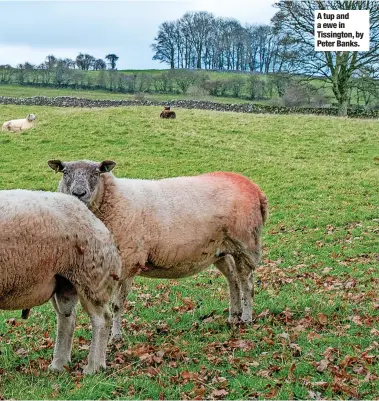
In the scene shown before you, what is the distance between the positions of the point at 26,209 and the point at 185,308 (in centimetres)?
399

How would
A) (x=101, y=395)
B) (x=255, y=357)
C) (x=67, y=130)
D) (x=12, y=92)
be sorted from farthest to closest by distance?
(x=12, y=92), (x=67, y=130), (x=255, y=357), (x=101, y=395)

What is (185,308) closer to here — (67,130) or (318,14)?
(67,130)

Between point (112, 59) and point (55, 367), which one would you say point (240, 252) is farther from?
point (112, 59)

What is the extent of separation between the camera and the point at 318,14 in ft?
113

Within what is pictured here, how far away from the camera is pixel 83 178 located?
740cm

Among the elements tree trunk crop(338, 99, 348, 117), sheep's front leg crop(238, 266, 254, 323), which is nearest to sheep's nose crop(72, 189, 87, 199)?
sheep's front leg crop(238, 266, 254, 323)

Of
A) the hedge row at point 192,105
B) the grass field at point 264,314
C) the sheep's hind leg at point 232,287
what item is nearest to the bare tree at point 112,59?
the hedge row at point 192,105

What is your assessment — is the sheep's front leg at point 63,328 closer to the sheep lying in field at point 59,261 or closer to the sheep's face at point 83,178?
the sheep lying in field at point 59,261

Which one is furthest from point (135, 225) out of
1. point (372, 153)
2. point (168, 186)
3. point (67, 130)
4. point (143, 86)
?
point (143, 86)

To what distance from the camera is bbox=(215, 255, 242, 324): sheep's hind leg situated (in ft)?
27.2

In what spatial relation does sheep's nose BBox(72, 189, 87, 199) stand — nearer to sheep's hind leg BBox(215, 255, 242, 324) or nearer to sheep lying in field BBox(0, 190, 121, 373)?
sheep lying in field BBox(0, 190, 121, 373)

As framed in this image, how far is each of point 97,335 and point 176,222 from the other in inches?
80.2

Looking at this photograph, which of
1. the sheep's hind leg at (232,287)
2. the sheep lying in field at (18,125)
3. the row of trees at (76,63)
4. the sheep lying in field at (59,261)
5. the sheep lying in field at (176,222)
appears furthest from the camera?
the row of trees at (76,63)

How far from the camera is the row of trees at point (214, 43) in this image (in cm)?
5945
